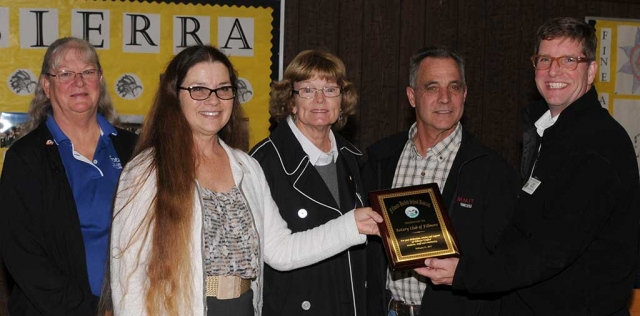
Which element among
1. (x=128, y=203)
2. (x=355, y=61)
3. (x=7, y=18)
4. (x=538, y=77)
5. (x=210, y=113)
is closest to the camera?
(x=128, y=203)

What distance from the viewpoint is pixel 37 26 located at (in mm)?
5094

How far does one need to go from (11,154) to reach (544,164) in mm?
2284

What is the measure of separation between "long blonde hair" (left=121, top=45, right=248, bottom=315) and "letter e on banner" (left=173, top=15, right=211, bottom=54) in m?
2.28

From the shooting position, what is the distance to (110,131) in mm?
3658

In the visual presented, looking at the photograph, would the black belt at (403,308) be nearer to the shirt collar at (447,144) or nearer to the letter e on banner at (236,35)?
the shirt collar at (447,144)

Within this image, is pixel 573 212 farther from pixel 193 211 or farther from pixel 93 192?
pixel 93 192

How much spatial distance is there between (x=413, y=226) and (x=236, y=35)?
249 centimetres

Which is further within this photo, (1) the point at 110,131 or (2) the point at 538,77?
(1) the point at 110,131

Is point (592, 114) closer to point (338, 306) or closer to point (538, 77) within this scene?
point (538, 77)

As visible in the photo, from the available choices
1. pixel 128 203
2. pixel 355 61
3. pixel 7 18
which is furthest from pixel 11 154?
pixel 355 61

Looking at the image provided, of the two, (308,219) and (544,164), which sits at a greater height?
(544,164)

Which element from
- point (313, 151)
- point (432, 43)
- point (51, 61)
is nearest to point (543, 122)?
point (313, 151)

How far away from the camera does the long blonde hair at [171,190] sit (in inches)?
108

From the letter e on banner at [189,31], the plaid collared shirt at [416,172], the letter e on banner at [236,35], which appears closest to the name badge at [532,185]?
the plaid collared shirt at [416,172]
